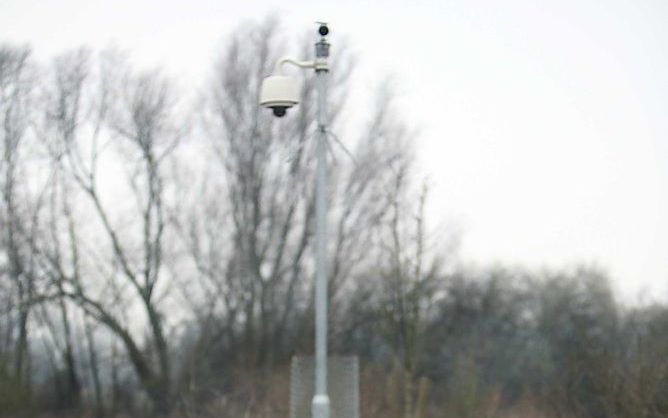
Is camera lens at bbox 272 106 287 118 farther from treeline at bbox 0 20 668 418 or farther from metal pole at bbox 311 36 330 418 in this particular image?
treeline at bbox 0 20 668 418

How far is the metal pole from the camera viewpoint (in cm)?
1178

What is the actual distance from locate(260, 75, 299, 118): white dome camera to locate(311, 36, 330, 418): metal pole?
1.64ft

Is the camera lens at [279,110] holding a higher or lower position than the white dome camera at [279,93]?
lower

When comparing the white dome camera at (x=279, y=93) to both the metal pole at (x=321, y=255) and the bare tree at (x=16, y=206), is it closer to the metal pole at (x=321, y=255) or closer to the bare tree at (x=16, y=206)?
the metal pole at (x=321, y=255)

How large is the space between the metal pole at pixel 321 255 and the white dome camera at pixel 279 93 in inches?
19.7

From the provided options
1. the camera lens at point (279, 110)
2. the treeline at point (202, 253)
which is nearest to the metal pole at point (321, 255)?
the camera lens at point (279, 110)

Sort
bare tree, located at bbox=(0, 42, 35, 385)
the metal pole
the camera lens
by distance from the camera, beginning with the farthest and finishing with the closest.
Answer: bare tree, located at bbox=(0, 42, 35, 385)
the camera lens
the metal pole

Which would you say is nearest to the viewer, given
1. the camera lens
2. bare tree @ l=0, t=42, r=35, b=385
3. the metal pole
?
the metal pole

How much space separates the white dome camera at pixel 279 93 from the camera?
11789 millimetres

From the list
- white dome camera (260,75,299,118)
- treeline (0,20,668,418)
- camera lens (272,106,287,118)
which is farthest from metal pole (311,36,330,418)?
treeline (0,20,668,418)

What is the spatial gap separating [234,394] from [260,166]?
1074 centimetres

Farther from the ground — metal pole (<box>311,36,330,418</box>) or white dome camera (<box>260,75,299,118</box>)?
white dome camera (<box>260,75,299,118</box>)

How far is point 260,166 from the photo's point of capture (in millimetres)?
41875

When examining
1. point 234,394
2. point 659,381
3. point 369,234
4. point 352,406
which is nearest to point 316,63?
point 352,406
